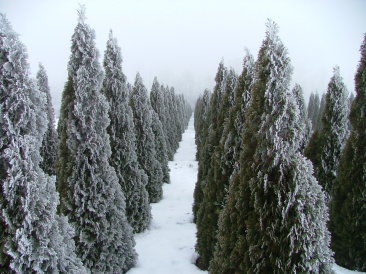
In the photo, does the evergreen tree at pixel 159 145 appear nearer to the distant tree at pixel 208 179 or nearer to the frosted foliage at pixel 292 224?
the distant tree at pixel 208 179

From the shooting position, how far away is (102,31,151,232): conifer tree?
8727 mm

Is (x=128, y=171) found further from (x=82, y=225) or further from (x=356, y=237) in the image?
(x=356, y=237)

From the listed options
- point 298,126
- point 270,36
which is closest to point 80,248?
point 298,126

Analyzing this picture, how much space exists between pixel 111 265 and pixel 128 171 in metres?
3.37

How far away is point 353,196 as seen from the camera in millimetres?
7023

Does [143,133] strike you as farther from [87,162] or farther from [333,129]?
[333,129]

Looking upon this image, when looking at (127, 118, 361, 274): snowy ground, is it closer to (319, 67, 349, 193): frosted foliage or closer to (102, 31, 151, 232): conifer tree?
(102, 31, 151, 232): conifer tree

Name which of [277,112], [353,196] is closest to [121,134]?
[277,112]

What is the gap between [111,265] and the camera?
247 inches

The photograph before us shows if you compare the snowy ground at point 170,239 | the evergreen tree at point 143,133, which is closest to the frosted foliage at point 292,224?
the snowy ground at point 170,239

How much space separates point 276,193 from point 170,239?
618 cm

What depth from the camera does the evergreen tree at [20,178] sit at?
3186mm

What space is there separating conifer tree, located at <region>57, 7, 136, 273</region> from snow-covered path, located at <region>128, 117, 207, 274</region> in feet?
4.35

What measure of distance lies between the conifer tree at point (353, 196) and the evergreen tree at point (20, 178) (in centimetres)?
674
